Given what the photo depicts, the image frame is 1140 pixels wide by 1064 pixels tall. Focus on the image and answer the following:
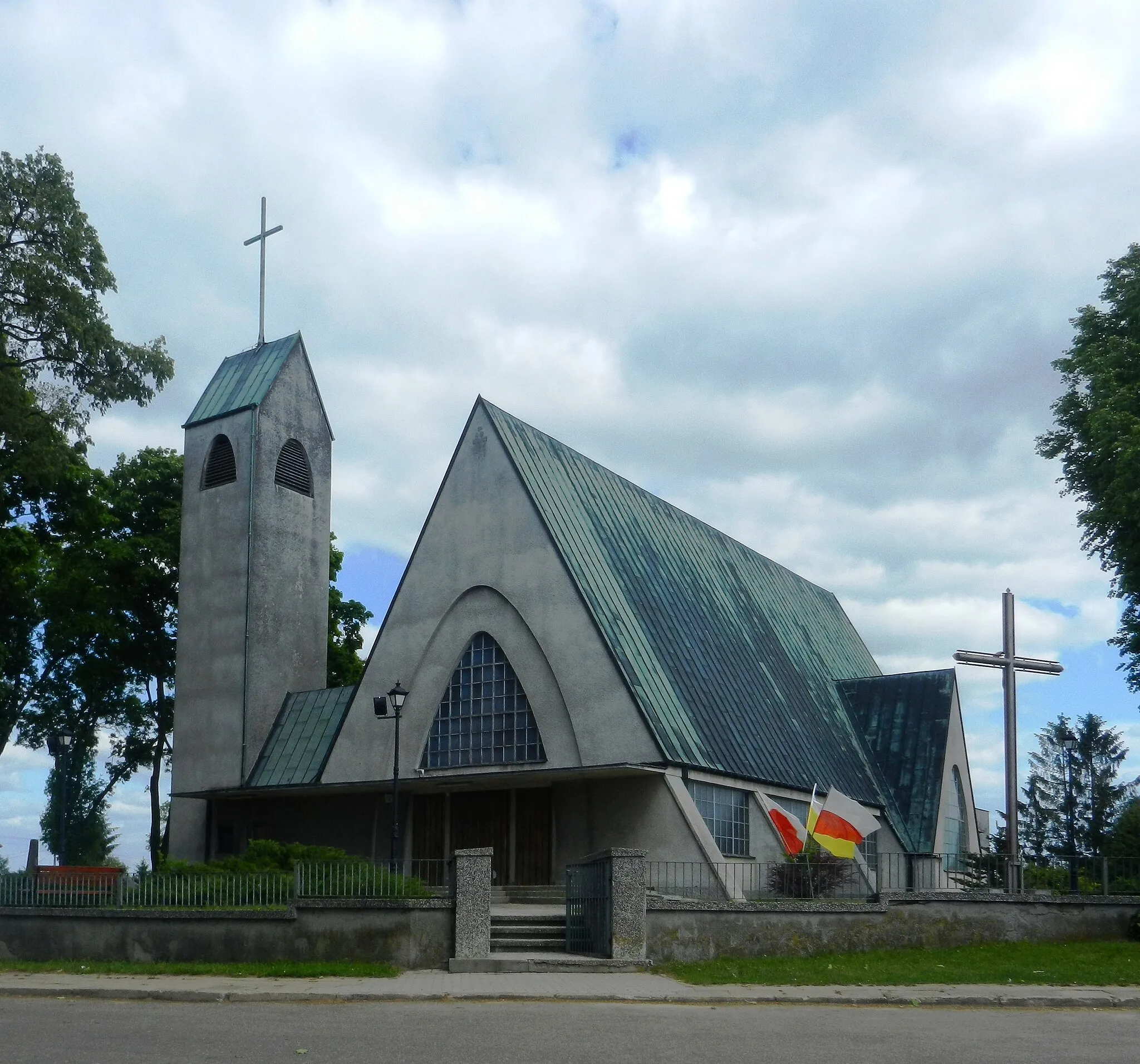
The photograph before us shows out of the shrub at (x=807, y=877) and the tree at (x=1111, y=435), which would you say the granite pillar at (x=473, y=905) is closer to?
the shrub at (x=807, y=877)

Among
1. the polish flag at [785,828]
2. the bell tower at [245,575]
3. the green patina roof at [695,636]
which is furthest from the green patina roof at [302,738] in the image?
the polish flag at [785,828]

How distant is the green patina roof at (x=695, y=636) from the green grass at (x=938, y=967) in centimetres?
580

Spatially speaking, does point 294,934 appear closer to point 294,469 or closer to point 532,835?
point 532,835

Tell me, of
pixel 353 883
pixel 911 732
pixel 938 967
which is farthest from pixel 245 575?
pixel 938 967

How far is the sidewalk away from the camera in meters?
15.5

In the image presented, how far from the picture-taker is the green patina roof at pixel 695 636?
87.7 ft

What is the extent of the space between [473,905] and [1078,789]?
2044 inches

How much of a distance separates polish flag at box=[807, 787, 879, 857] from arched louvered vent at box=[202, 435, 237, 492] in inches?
653

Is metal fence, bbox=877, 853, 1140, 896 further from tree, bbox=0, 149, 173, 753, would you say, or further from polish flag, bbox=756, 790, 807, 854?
tree, bbox=0, 149, 173, 753

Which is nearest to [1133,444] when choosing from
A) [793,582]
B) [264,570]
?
[793,582]

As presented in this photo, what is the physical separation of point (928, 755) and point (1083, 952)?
13436mm

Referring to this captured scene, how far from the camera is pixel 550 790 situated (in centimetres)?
2777

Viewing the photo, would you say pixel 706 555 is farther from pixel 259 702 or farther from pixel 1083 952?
pixel 1083 952

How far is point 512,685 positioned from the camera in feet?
90.3
